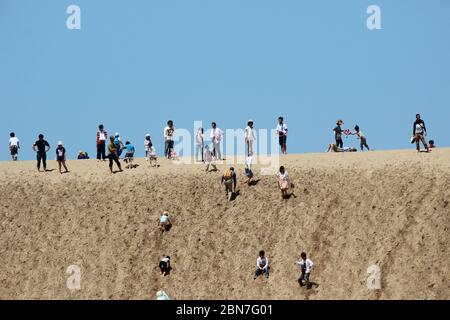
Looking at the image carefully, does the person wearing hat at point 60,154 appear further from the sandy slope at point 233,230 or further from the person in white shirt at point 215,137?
the person in white shirt at point 215,137

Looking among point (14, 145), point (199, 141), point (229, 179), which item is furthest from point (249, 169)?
point (14, 145)

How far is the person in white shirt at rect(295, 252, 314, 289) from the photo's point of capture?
54500 mm

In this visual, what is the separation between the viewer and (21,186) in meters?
64.6

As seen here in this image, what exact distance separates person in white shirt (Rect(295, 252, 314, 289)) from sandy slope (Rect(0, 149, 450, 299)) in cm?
39

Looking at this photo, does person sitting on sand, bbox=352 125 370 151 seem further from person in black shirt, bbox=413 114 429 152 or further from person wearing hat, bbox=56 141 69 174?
person wearing hat, bbox=56 141 69 174

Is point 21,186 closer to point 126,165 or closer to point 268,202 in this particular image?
point 126,165

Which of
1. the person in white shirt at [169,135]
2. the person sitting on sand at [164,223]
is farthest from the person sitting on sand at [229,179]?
the person in white shirt at [169,135]

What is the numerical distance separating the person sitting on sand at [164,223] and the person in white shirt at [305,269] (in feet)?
24.2

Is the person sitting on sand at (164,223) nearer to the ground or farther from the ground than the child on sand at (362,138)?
nearer to the ground

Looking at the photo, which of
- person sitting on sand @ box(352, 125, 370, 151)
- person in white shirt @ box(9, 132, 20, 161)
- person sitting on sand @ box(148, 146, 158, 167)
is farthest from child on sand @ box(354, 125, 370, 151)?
person in white shirt @ box(9, 132, 20, 161)

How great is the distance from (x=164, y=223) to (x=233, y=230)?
313 cm

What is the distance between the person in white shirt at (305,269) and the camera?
5450 centimetres

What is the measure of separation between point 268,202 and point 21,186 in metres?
12.7
